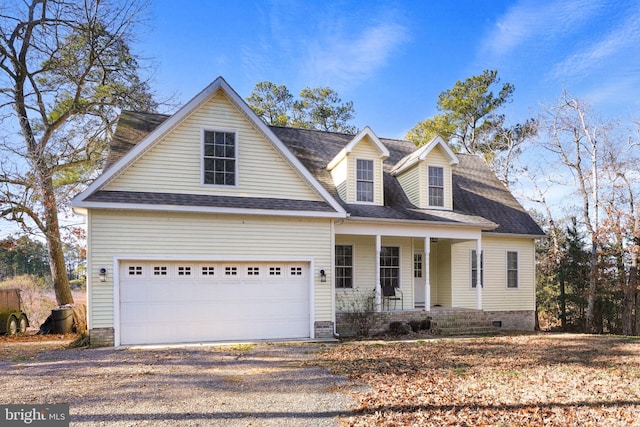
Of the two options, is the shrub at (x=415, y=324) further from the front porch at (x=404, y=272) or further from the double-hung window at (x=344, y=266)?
the double-hung window at (x=344, y=266)

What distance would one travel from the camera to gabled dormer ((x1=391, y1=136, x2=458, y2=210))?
1502 centimetres

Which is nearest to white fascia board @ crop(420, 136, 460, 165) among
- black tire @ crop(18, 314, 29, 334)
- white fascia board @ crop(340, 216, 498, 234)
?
white fascia board @ crop(340, 216, 498, 234)

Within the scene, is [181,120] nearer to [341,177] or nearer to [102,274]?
[102,274]

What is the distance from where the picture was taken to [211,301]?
11.1m

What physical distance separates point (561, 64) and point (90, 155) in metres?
21.2

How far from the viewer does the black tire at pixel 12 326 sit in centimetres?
1395

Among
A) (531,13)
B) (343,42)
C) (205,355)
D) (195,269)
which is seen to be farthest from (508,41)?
(205,355)

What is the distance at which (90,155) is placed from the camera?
60.6 ft

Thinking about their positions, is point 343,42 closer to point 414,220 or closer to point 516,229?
point 414,220

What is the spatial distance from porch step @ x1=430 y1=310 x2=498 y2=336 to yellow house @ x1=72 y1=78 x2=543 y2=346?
570mm

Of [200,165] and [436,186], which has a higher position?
[200,165]

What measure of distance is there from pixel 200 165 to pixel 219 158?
541 mm

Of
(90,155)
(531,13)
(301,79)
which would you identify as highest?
(301,79)

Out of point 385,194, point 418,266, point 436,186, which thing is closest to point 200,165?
point 385,194
